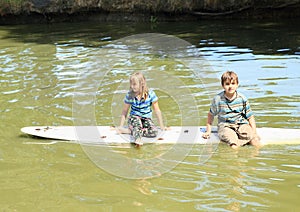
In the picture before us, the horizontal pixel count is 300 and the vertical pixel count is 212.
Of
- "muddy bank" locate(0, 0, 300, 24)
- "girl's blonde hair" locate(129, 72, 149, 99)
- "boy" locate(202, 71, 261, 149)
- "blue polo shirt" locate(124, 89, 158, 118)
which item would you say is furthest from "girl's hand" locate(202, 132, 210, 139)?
"muddy bank" locate(0, 0, 300, 24)

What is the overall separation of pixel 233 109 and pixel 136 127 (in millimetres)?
1133

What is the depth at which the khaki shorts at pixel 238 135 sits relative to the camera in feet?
17.4

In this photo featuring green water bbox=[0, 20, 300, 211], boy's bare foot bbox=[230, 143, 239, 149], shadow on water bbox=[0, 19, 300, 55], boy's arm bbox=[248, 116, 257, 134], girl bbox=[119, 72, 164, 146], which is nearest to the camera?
green water bbox=[0, 20, 300, 211]

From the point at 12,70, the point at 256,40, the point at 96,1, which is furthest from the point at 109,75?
the point at 96,1

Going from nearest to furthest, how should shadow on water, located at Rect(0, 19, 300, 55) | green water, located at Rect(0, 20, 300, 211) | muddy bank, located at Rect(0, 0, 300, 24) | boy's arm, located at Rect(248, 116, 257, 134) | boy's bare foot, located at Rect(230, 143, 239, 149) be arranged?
green water, located at Rect(0, 20, 300, 211)
boy's bare foot, located at Rect(230, 143, 239, 149)
boy's arm, located at Rect(248, 116, 257, 134)
shadow on water, located at Rect(0, 19, 300, 55)
muddy bank, located at Rect(0, 0, 300, 24)

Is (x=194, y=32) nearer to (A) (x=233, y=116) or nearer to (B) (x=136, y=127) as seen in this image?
(A) (x=233, y=116)

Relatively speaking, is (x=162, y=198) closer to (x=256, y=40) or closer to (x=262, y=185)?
(x=262, y=185)

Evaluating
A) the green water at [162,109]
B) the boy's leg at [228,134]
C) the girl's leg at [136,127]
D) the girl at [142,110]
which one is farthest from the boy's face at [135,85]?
the boy's leg at [228,134]

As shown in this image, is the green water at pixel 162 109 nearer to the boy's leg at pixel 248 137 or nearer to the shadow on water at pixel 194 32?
the shadow on water at pixel 194 32

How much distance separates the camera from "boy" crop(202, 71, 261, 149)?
532cm

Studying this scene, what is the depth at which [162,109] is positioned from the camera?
267 inches

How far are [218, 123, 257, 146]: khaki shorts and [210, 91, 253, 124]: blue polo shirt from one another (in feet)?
0.40

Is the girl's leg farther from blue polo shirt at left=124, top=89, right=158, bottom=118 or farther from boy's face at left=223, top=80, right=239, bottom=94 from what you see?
boy's face at left=223, top=80, right=239, bottom=94

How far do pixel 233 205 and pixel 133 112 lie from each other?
2.27 meters
